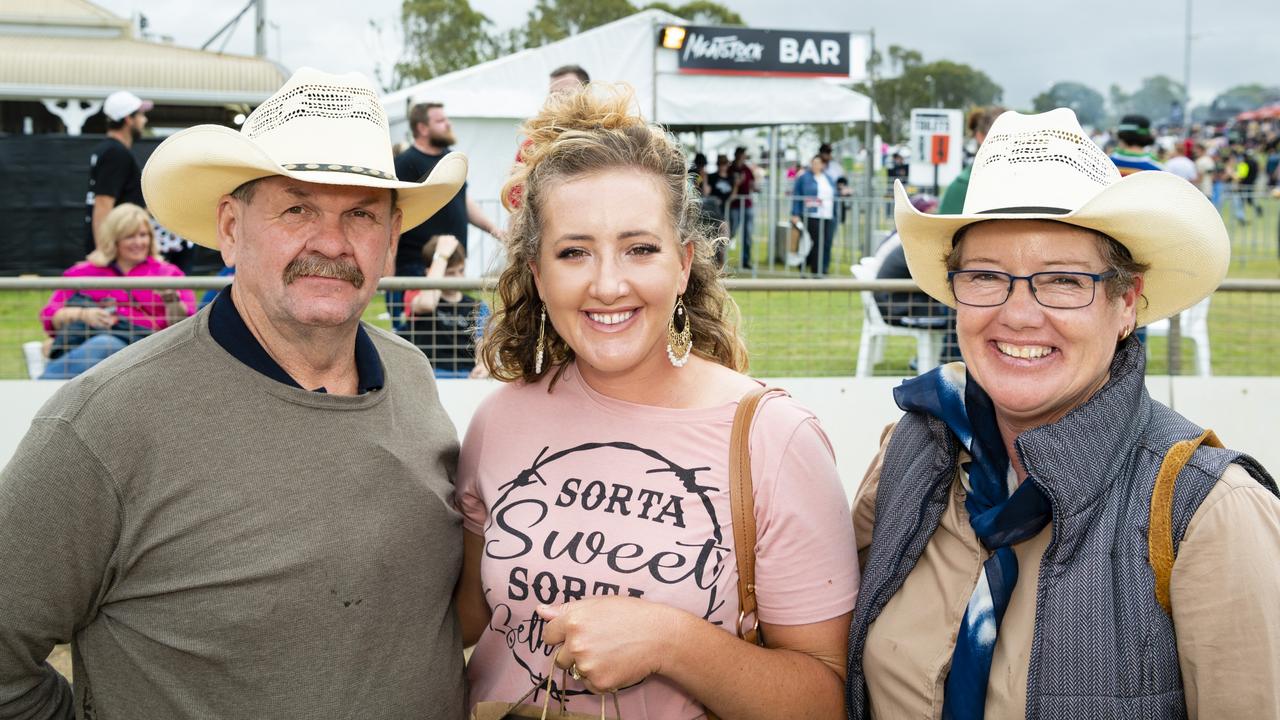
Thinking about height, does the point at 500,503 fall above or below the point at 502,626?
above

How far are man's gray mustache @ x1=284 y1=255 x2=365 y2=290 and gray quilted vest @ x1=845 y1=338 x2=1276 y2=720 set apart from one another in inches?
58.3

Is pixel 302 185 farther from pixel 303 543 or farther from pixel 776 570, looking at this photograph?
pixel 776 570

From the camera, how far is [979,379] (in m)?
2.29

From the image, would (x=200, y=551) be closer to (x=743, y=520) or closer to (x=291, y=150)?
(x=291, y=150)

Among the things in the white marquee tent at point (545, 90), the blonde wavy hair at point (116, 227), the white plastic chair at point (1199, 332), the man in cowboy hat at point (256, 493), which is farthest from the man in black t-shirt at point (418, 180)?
the white marquee tent at point (545, 90)

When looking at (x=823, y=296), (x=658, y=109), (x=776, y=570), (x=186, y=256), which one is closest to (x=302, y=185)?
(x=776, y=570)

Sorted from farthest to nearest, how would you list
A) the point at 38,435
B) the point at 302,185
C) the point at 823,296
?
the point at 823,296, the point at 302,185, the point at 38,435

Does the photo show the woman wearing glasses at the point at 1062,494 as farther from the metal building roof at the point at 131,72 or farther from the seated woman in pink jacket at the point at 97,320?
the metal building roof at the point at 131,72

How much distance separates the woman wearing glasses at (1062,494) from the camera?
1.93 m

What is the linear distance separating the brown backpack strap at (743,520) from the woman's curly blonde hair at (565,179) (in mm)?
422

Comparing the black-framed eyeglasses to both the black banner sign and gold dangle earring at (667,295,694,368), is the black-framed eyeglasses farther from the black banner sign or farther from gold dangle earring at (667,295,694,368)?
the black banner sign

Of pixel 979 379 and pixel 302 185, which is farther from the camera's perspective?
pixel 302 185

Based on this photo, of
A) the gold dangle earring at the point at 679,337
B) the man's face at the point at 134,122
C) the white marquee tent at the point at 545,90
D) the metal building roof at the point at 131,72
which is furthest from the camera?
the metal building roof at the point at 131,72

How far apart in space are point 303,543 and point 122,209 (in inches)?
226
